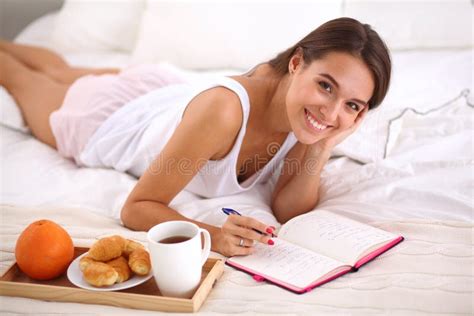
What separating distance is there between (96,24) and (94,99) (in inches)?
31.2

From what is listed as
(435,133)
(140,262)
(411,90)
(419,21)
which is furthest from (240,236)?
(419,21)

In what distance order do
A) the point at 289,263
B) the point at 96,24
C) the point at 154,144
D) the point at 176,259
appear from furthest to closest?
the point at 96,24, the point at 154,144, the point at 289,263, the point at 176,259

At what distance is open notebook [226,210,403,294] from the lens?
36.8 inches

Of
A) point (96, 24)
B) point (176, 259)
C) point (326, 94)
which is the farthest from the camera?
point (96, 24)

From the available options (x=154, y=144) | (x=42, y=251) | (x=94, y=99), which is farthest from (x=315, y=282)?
(x=94, y=99)

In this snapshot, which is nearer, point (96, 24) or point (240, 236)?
point (240, 236)

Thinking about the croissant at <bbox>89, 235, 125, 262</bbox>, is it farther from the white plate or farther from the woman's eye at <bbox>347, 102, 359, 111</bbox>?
the woman's eye at <bbox>347, 102, 359, 111</bbox>

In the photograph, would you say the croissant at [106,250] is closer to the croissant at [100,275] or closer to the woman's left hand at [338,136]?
the croissant at [100,275]

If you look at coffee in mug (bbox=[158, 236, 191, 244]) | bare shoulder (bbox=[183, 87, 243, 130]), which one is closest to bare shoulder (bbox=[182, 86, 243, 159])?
bare shoulder (bbox=[183, 87, 243, 130])

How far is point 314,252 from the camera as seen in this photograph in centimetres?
101

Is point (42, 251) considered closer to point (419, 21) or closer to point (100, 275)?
point (100, 275)

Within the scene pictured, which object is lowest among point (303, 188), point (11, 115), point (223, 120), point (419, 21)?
point (303, 188)

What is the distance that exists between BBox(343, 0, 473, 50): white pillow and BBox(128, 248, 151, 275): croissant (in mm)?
1432

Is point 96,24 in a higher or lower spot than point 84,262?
higher
